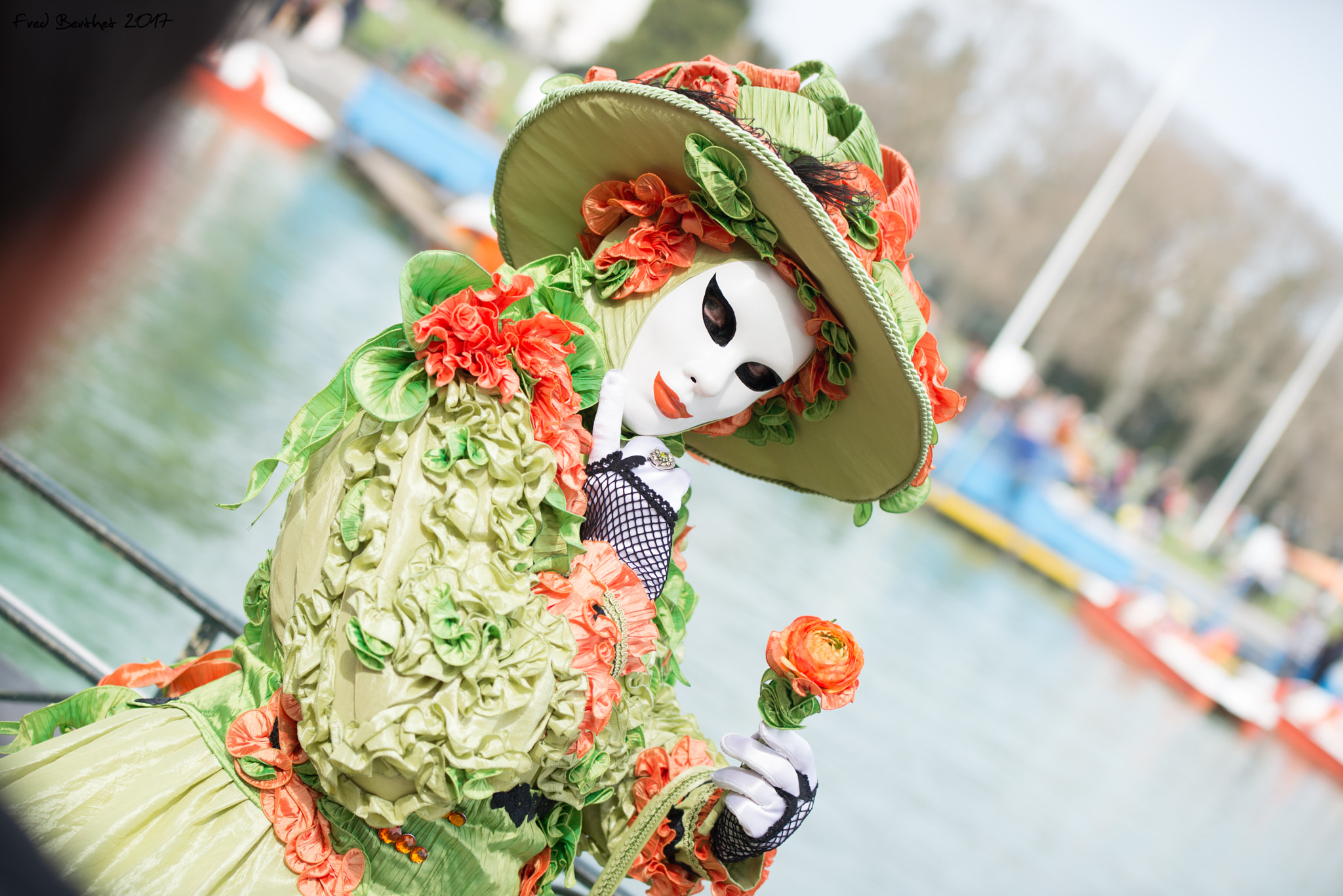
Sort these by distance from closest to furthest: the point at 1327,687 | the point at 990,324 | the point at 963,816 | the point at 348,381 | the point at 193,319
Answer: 1. the point at 348,381
2. the point at 963,816
3. the point at 193,319
4. the point at 1327,687
5. the point at 990,324

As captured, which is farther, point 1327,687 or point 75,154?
point 1327,687

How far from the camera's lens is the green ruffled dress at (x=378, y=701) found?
1104 mm

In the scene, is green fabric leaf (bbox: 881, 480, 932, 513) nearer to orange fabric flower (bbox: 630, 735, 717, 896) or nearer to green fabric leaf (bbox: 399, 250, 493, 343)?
orange fabric flower (bbox: 630, 735, 717, 896)

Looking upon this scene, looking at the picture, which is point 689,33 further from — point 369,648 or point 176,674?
point 369,648

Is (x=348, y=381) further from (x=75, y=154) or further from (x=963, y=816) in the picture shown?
(x=963, y=816)

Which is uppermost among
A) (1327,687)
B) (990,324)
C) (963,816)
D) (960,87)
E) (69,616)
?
(960,87)

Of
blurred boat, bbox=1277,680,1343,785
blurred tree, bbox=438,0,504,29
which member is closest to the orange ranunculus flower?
blurred boat, bbox=1277,680,1343,785

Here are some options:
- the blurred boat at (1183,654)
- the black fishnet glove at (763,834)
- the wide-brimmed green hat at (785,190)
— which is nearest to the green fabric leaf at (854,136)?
the wide-brimmed green hat at (785,190)

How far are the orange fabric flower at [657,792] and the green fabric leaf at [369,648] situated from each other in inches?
24.2

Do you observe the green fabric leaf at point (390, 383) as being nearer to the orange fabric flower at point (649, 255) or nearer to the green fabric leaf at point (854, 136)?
the orange fabric flower at point (649, 255)

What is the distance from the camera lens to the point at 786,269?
1.49 metres

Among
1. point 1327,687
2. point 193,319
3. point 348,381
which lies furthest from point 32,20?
point 1327,687

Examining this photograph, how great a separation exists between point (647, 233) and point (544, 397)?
0.35m

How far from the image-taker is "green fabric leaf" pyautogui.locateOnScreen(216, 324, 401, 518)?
Result: 1.22m
